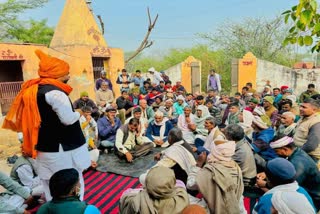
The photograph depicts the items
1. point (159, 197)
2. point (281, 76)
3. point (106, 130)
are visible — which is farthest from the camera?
point (281, 76)

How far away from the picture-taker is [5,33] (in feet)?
56.1

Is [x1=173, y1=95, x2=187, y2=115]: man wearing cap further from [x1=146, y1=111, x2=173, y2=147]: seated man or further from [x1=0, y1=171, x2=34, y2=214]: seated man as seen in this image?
[x1=0, y1=171, x2=34, y2=214]: seated man

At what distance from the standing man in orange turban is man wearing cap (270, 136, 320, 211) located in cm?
242

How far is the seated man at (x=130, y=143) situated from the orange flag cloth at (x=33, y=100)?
2638 millimetres

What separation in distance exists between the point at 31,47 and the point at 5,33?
9123mm

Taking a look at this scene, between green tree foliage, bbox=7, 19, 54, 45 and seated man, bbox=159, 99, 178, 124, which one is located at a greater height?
green tree foliage, bbox=7, 19, 54, 45

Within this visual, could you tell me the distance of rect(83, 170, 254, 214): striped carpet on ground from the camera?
11.7 feet

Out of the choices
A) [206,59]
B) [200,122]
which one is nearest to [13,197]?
[200,122]

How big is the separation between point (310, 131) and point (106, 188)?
3.28 metres

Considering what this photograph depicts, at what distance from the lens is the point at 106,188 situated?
13.4 ft

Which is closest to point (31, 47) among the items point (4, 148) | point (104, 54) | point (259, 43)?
point (104, 54)

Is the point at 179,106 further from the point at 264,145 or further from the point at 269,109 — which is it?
the point at 264,145

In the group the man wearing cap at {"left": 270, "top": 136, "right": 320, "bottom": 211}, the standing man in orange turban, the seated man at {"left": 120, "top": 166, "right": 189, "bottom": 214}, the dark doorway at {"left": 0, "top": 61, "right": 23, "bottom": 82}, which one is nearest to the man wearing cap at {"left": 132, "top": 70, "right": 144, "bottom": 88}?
the dark doorway at {"left": 0, "top": 61, "right": 23, "bottom": 82}

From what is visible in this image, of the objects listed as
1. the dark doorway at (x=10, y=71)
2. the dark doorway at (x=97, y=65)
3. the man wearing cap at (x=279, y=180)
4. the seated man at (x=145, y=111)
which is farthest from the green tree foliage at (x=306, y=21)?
the dark doorway at (x=10, y=71)
